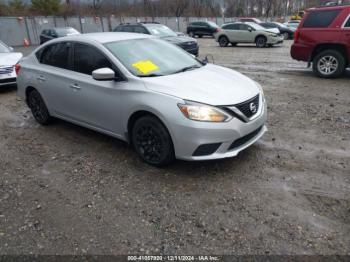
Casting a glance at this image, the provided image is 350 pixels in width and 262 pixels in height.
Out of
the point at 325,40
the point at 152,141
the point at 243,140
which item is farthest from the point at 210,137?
the point at 325,40

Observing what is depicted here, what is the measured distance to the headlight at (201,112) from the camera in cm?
345

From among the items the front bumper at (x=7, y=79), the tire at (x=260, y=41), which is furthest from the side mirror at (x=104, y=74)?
the tire at (x=260, y=41)

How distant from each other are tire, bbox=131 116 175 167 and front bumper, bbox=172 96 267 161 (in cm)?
14

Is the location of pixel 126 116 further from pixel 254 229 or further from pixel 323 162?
pixel 323 162

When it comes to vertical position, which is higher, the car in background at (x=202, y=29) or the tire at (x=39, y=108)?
the tire at (x=39, y=108)

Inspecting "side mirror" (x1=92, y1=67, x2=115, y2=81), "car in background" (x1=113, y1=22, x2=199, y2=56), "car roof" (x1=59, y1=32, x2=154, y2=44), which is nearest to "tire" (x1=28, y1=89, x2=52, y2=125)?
"car roof" (x1=59, y1=32, x2=154, y2=44)

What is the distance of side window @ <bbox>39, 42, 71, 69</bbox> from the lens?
486 cm

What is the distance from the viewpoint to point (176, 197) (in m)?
3.42

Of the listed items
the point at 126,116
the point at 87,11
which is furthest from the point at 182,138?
the point at 87,11

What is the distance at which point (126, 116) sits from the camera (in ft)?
13.1

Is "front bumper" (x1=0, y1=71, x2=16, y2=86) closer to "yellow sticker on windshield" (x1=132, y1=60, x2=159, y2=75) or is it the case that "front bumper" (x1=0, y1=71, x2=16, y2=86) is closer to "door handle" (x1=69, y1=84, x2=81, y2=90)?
"door handle" (x1=69, y1=84, x2=81, y2=90)

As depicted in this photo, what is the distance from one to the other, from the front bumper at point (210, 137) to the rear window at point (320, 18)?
20.9 ft

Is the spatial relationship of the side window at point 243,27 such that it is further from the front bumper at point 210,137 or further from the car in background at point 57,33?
the front bumper at point 210,137

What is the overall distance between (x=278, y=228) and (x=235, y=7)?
224 ft
